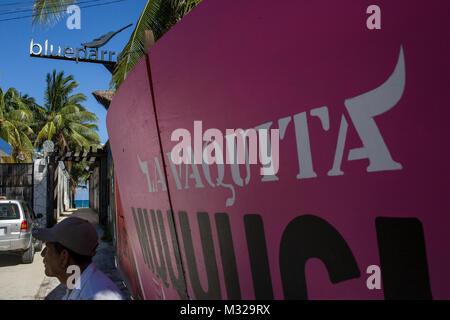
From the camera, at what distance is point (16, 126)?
24.3 m

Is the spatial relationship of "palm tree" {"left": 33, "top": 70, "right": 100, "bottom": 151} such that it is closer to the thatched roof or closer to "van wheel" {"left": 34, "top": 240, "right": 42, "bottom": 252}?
the thatched roof

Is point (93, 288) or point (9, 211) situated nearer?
point (93, 288)

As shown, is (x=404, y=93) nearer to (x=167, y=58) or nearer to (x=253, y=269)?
(x=253, y=269)

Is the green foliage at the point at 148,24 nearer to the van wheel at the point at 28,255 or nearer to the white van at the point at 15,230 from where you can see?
the white van at the point at 15,230

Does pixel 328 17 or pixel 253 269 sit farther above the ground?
pixel 328 17

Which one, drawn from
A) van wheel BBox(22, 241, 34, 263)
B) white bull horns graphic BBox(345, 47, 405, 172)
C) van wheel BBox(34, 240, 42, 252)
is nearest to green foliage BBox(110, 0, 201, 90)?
van wheel BBox(22, 241, 34, 263)

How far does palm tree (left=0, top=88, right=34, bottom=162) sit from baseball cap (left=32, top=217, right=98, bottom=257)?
71.7ft

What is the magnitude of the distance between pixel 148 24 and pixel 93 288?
25.8ft

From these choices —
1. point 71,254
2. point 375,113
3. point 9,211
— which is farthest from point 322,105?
point 9,211

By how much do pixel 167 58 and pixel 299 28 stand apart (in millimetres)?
1392

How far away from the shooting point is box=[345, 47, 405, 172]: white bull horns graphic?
1.20 metres

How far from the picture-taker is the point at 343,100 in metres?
1.39

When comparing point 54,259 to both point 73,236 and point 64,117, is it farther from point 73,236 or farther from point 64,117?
point 64,117
